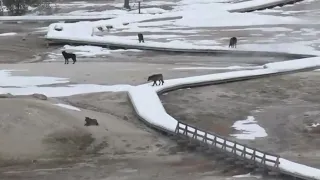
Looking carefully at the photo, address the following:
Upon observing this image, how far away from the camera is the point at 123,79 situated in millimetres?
22578

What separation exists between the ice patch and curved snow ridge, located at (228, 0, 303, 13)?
3078cm

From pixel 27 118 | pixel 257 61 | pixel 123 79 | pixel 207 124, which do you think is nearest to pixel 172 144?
pixel 207 124

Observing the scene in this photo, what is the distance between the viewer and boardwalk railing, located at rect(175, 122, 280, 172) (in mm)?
12775

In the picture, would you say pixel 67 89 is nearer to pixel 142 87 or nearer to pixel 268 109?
pixel 142 87

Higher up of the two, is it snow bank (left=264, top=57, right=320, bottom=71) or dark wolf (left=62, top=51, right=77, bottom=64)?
snow bank (left=264, top=57, right=320, bottom=71)

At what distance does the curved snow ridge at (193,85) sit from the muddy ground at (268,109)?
1.24 ft

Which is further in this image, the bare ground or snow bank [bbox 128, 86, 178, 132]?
snow bank [bbox 128, 86, 178, 132]

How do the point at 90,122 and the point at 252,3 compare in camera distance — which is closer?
the point at 90,122

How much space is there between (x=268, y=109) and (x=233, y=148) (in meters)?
5.05

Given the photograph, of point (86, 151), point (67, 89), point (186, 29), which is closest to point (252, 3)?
point (186, 29)

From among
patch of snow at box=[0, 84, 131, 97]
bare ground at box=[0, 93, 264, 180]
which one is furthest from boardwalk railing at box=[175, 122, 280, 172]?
patch of snow at box=[0, 84, 131, 97]

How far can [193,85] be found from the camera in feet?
70.8

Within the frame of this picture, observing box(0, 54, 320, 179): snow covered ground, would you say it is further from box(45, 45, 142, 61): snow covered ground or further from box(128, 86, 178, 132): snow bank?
box(45, 45, 142, 61): snow covered ground

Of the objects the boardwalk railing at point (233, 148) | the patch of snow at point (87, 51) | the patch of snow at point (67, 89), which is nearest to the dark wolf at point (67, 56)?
the patch of snow at point (87, 51)
